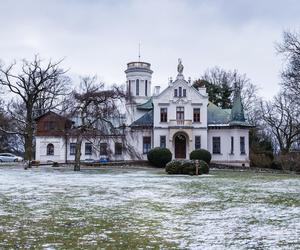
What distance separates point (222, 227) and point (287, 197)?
6.33 meters

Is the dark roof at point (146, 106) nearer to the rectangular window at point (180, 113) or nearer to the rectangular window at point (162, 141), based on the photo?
the rectangular window at point (180, 113)

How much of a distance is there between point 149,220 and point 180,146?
3769cm

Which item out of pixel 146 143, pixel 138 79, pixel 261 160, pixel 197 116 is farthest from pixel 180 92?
pixel 261 160

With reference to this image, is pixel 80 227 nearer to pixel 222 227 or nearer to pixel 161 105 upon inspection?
pixel 222 227

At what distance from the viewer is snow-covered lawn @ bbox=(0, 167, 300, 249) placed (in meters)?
8.09

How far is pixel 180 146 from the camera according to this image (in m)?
48.1

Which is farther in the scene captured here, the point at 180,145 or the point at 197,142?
the point at 180,145

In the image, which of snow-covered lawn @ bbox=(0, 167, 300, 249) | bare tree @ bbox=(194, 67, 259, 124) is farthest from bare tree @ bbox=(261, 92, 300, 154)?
snow-covered lawn @ bbox=(0, 167, 300, 249)

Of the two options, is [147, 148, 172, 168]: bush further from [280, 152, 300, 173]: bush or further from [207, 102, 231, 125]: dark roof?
[280, 152, 300, 173]: bush

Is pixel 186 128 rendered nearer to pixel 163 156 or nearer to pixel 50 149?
pixel 163 156

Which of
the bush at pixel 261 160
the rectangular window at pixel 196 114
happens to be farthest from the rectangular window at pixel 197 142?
the bush at pixel 261 160

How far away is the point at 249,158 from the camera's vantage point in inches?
1912

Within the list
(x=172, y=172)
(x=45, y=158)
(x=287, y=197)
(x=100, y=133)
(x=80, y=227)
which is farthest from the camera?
(x=45, y=158)

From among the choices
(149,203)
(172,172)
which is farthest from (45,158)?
(149,203)
